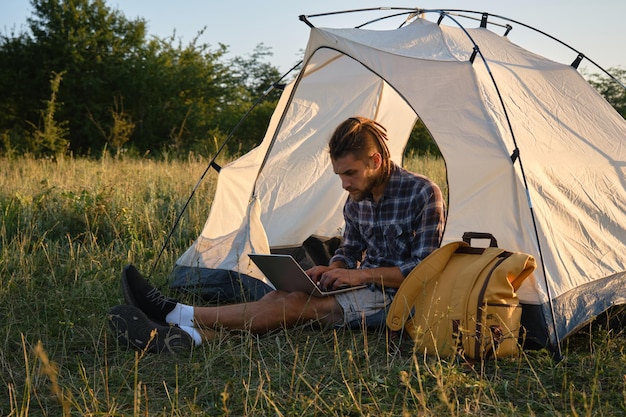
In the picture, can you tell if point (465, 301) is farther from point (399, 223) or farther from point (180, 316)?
point (180, 316)

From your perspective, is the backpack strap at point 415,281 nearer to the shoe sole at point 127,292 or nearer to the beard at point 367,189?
the beard at point 367,189

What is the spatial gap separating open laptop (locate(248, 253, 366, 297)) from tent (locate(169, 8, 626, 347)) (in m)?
0.72

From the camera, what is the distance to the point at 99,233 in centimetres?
585

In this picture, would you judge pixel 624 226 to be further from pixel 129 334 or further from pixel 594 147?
pixel 129 334

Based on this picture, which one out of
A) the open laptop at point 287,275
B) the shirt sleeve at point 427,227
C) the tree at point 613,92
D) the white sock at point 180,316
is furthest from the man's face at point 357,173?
the tree at point 613,92

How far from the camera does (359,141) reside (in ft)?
12.0

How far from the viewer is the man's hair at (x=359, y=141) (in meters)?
3.64

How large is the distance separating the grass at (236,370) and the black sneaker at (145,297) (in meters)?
0.26

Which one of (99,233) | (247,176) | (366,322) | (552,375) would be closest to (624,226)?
(552,375)

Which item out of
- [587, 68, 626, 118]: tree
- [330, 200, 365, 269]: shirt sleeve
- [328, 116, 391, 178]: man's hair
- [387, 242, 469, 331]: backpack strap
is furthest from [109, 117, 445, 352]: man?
[587, 68, 626, 118]: tree

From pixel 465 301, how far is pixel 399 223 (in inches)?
27.8

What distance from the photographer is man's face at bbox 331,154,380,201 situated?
365cm

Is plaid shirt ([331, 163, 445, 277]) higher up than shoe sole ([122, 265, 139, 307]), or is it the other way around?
plaid shirt ([331, 163, 445, 277])

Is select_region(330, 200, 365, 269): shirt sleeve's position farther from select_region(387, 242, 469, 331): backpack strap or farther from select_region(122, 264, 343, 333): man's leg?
select_region(387, 242, 469, 331): backpack strap
